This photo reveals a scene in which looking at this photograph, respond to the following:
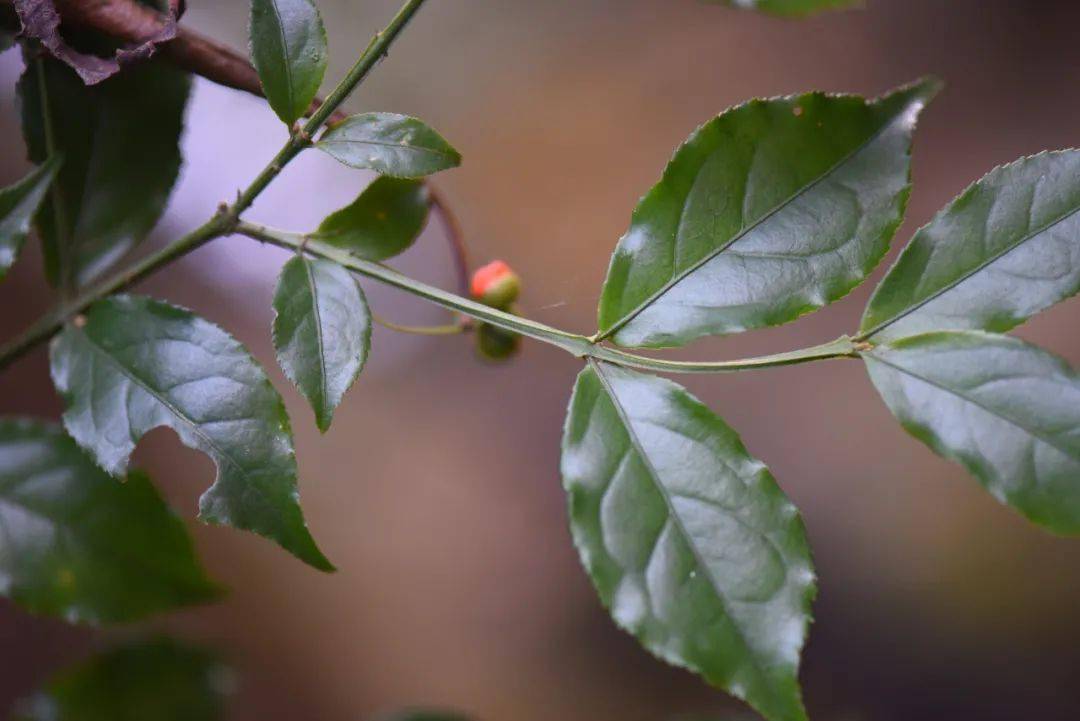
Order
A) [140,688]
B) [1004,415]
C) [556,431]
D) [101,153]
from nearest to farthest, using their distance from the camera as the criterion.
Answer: [1004,415] < [101,153] < [140,688] < [556,431]

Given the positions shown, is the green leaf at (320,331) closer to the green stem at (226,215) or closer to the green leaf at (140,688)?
the green stem at (226,215)

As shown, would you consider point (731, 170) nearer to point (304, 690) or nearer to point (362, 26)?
point (362, 26)

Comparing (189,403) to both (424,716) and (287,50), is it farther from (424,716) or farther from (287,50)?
(424,716)

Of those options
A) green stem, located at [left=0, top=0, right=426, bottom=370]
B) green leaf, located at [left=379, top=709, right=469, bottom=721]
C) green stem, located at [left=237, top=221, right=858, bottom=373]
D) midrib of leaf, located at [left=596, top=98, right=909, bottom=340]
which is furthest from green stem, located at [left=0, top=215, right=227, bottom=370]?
green leaf, located at [left=379, top=709, right=469, bottom=721]

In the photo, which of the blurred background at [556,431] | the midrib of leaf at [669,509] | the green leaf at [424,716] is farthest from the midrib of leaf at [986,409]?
the blurred background at [556,431]

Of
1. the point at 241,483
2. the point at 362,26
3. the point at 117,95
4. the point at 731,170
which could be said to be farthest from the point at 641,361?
the point at 362,26

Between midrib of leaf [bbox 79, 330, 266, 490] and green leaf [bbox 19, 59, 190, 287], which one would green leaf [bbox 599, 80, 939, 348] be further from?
green leaf [bbox 19, 59, 190, 287]

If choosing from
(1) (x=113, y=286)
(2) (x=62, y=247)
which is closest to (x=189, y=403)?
(1) (x=113, y=286)
